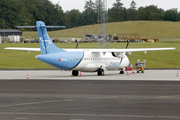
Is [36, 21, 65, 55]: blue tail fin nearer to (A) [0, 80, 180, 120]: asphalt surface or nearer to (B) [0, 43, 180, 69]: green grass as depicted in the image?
(A) [0, 80, 180, 120]: asphalt surface

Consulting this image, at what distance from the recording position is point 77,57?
36.6m

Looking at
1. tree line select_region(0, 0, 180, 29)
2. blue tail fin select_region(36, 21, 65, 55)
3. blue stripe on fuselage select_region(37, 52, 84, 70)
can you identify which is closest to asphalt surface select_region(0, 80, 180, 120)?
blue stripe on fuselage select_region(37, 52, 84, 70)

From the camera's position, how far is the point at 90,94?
22.3 meters

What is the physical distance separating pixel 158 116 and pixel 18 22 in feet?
483

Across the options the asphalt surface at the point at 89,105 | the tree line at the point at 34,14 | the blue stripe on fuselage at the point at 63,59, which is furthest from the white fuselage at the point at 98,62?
the tree line at the point at 34,14

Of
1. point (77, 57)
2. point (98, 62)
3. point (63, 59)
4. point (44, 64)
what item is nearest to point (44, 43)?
point (63, 59)

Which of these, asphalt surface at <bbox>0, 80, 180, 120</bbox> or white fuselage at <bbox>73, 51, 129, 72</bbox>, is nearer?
asphalt surface at <bbox>0, 80, 180, 120</bbox>

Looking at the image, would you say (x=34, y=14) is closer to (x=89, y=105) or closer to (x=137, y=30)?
(x=137, y=30)

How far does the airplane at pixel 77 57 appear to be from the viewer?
34938 millimetres

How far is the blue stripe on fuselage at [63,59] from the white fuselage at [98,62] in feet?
2.66

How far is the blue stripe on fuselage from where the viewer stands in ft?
112

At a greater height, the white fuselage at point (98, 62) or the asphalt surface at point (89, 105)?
the white fuselage at point (98, 62)

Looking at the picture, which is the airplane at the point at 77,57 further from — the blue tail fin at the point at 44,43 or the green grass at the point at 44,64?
the green grass at the point at 44,64

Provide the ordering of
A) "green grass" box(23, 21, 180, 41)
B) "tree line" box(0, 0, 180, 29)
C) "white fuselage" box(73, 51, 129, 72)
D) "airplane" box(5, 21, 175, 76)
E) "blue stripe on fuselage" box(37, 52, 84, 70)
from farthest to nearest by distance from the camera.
A: "tree line" box(0, 0, 180, 29) < "green grass" box(23, 21, 180, 41) < "white fuselage" box(73, 51, 129, 72) < "airplane" box(5, 21, 175, 76) < "blue stripe on fuselage" box(37, 52, 84, 70)
